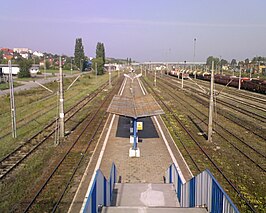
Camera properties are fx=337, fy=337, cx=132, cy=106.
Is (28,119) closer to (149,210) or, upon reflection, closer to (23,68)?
(149,210)

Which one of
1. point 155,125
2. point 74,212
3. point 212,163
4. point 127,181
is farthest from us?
point 155,125

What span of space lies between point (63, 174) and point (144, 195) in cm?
441

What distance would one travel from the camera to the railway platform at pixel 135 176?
8.39 metres

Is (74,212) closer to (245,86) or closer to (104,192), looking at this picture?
(104,192)

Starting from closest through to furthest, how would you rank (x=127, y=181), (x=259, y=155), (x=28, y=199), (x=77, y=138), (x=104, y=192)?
(x=104, y=192) < (x=28, y=199) < (x=127, y=181) < (x=259, y=155) < (x=77, y=138)

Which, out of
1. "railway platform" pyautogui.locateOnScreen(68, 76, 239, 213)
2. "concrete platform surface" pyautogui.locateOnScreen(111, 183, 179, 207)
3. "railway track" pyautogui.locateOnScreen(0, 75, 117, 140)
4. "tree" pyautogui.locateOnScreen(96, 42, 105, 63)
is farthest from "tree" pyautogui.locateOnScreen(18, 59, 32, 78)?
"concrete platform surface" pyautogui.locateOnScreen(111, 183, 179, 207)

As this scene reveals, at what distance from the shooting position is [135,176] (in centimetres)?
1335

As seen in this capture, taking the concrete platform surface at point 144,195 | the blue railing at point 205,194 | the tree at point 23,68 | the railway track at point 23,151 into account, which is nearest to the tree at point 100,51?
the tree at point 23,68

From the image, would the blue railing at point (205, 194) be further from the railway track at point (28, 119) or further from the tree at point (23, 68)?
the tree at point (23, 68)

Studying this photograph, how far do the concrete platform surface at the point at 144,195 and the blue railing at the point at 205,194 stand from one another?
0.33 metres

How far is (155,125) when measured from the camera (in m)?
24.1

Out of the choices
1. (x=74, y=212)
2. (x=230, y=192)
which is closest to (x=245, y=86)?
(x=230, y=192)

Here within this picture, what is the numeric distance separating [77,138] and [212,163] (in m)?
8.56

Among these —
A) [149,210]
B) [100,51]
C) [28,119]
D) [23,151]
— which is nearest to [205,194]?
[149,210]
